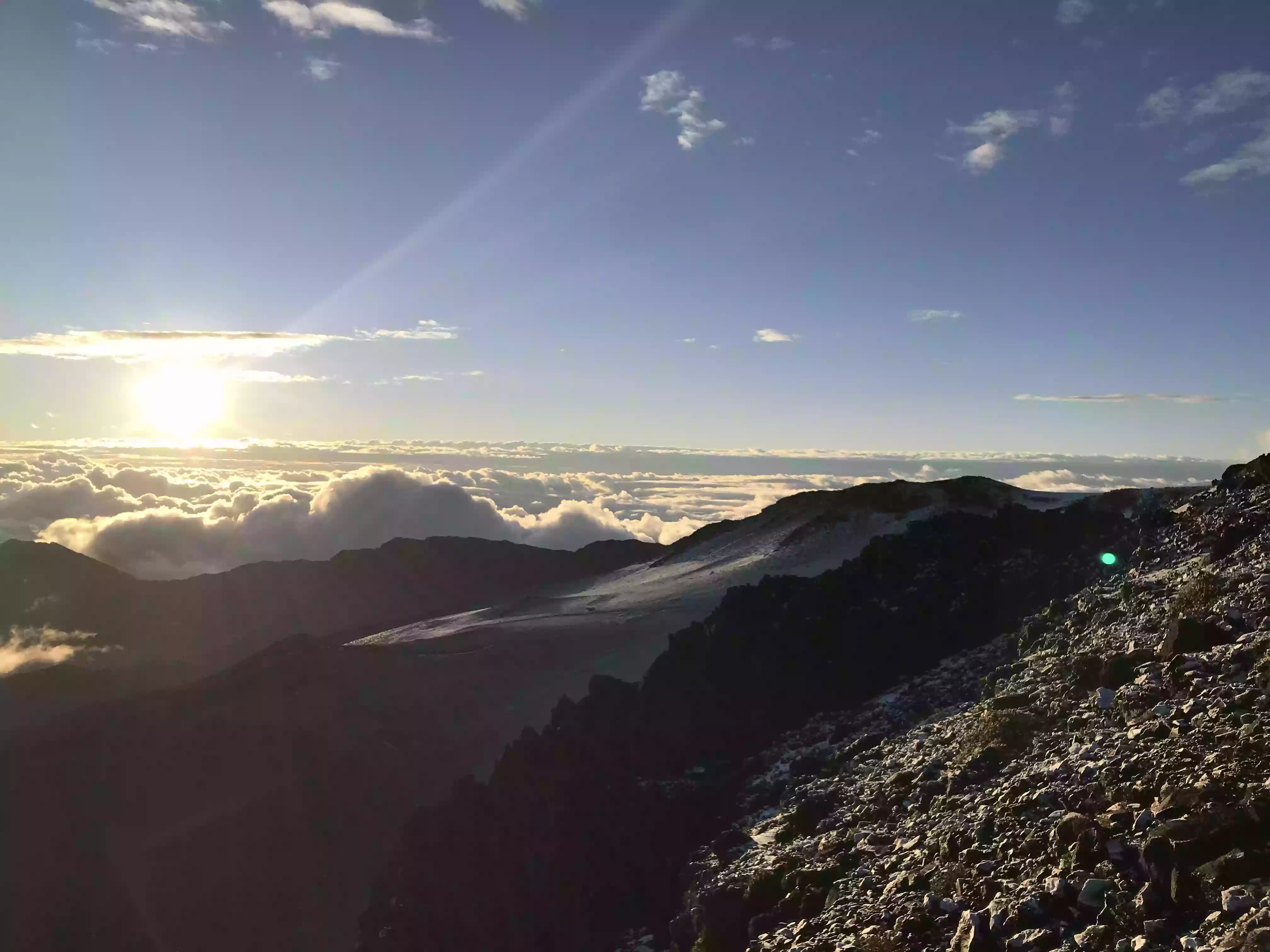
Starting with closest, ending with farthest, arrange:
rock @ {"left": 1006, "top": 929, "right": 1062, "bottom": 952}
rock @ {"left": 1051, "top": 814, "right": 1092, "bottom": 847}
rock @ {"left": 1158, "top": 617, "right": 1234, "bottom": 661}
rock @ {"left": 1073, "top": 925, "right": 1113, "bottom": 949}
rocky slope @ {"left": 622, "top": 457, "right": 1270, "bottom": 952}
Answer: rock @ {"left": 1073, "top": 925, "right": 1113, "bottom": 949} → rocky slope @ {"left": 622, "top": 457, "right": 1270, "bottom": 952} → rock @ {"left": 1006, "top": 929, "right": 1062, "bottom": 952} → rock @ {"left": 1051, "top": 814, "right": 1092, "bottom": 847} → rock @ {"left": 1158, "top": 617, "right": 1234, "bottom": 661}

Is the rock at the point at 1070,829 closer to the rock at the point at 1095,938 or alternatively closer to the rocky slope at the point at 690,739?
the rock at the point at 1095,938

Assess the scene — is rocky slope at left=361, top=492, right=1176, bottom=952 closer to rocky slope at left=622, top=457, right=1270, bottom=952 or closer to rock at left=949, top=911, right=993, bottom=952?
rocky slope at left=622, top=457, right=1270, bottom=952

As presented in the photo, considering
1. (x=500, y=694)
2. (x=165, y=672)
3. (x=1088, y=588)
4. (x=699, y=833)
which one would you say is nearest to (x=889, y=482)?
(x=500, y=694)

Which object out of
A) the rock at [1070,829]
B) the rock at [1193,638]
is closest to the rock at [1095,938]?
the rock at [1070,829]

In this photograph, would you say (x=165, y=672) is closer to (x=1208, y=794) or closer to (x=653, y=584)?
(x=653, y=584)

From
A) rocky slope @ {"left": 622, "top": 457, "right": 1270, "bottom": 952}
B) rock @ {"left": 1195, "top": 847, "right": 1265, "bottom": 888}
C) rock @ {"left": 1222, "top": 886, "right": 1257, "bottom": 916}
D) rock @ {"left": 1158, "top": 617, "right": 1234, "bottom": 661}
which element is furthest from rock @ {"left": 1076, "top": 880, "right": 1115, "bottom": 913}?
rock @ {"left": 1158, "top": 617, "right": 1234, "bottom": 661}

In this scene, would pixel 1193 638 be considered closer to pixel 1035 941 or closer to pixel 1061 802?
pixel 1061 802
